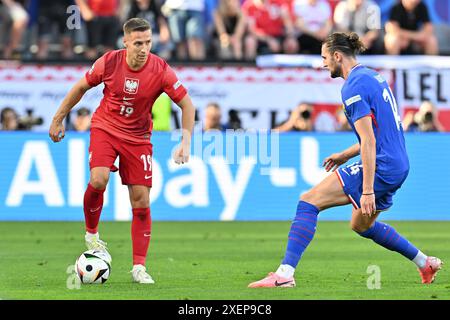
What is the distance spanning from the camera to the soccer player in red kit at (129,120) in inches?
413

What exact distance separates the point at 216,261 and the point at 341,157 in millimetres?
2599

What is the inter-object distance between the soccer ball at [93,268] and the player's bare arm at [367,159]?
2.24m

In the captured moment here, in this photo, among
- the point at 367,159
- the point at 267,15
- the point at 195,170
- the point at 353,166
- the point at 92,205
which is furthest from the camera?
the point at 267,15

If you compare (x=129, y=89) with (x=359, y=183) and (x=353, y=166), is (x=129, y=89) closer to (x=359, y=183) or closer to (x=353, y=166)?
(x=353, y=166)

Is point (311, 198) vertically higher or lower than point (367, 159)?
lower

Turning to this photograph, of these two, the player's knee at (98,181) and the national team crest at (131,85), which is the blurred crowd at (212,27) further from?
the player's knee at (98,181)

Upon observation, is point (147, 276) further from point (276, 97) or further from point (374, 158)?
point (276, 97)

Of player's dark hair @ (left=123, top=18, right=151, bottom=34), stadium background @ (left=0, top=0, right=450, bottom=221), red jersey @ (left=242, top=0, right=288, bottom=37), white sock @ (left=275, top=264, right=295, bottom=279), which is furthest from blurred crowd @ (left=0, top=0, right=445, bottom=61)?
white sock @ (left=275, top=264, right=295, bottom=279)

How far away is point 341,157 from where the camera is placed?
10367 mm

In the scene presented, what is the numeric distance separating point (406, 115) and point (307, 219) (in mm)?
11273

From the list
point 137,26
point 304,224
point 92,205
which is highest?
point 137,26

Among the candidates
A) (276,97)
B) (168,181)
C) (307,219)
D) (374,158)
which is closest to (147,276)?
(307,219)

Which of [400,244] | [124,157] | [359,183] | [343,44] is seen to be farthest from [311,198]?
[124,157]

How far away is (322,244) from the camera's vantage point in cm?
1484
